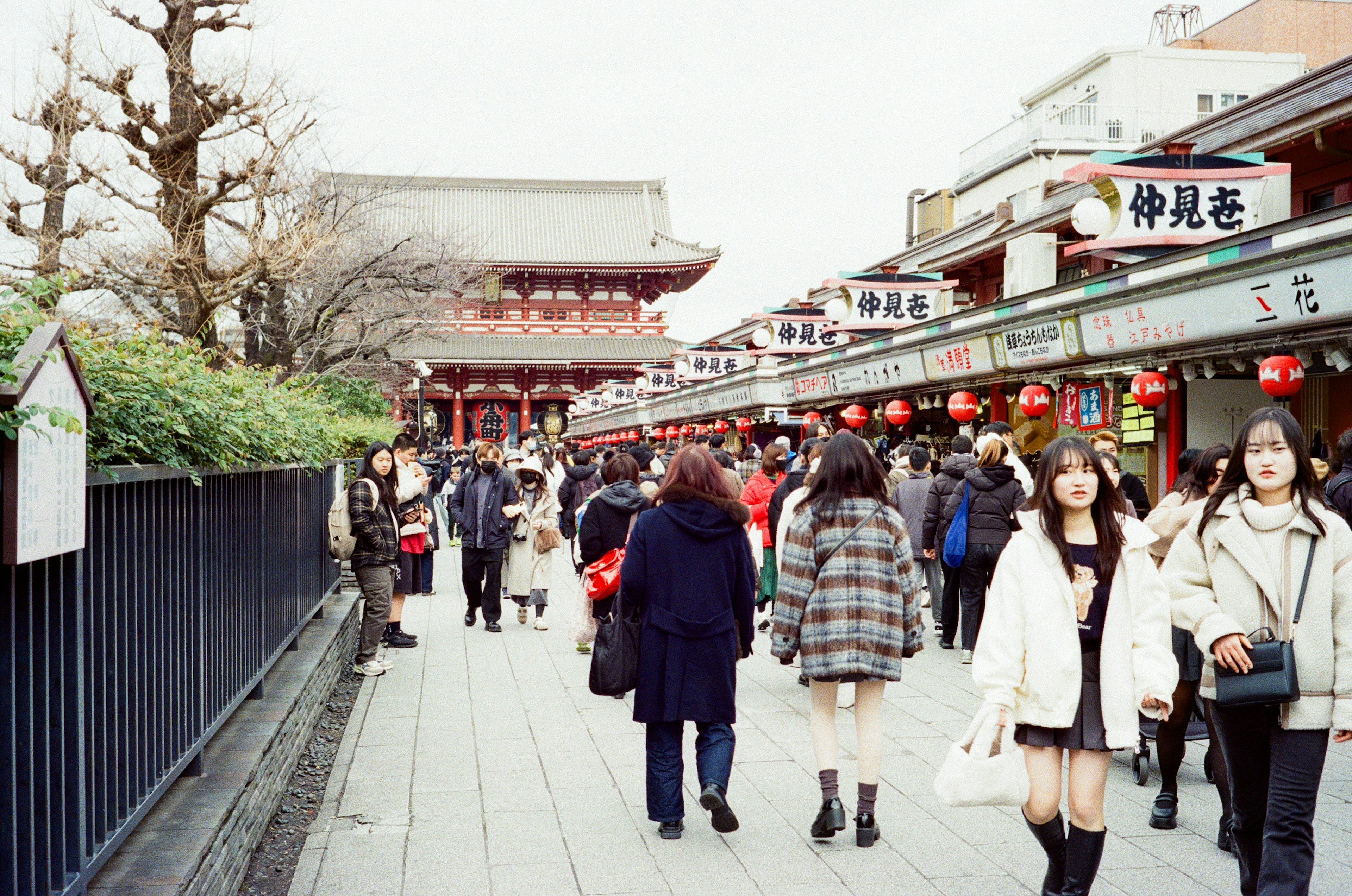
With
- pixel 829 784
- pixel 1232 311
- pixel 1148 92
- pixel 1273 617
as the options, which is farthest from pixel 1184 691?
pixel 1148 92

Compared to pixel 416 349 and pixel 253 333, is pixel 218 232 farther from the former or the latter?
pixel 416 349

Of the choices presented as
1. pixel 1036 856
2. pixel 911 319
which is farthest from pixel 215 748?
pixel 911 319

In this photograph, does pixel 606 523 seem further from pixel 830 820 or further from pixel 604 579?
pixel 830 820

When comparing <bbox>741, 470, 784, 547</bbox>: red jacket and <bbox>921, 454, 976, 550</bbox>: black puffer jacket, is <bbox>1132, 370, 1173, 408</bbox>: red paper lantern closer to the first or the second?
<bbox>921, 454, 976, 550</bbox>: black puffer jacket

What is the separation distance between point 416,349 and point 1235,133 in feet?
101

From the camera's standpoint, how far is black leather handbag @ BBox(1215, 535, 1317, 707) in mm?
3426

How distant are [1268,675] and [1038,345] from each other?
340 inches

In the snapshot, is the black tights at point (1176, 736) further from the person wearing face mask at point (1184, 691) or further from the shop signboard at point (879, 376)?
the shop signboard at point (879, 376)

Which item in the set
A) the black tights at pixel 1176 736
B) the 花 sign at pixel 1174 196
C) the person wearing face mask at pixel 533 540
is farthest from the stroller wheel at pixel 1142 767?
the person wearing face mask at pixel 533 540

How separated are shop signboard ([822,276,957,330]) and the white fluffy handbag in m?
13.3

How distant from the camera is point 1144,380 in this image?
1005 cm

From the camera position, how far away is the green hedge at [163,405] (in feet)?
10.9

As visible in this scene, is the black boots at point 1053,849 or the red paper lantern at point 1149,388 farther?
the red paper lantern at point 1149,388

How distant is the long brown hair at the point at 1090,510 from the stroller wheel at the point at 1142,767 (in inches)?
95.5
